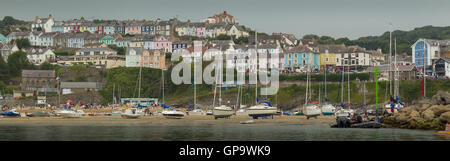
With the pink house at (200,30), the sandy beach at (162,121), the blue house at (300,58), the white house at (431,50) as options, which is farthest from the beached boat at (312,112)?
the pink house at (200,30)

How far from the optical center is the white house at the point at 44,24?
15712 centimetres

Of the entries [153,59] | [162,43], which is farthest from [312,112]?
[162,43]

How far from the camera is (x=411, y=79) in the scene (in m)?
78.8

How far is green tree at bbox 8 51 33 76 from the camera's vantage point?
107562mm

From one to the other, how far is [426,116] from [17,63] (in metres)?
87.6

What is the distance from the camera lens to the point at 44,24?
15762 centimetres

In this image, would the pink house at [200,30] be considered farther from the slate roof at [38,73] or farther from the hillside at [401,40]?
the slate roof at [38,73]

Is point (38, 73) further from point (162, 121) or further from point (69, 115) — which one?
point (162, 121)

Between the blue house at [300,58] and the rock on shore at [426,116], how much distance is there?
57598 mm

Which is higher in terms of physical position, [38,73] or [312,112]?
[38,73]

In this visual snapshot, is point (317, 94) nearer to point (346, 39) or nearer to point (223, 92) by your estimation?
point (223, 92)
